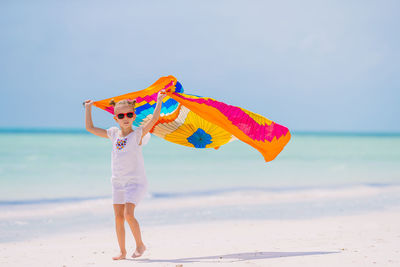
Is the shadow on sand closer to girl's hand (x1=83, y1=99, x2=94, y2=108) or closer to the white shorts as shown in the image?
the white shorts

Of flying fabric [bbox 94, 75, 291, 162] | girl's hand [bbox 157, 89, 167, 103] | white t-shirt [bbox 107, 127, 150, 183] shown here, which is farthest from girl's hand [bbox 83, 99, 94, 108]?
girl's hand [bbox 157, 89, 167, 103]

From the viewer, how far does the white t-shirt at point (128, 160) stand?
4.22 m

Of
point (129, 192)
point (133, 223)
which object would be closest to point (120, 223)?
point (133, 223)

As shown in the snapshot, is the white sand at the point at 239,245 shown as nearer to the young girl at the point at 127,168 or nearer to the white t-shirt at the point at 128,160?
the young girl at the point at 127,168

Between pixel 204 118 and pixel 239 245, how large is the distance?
148 cm

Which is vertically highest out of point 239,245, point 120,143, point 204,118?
point 204,118

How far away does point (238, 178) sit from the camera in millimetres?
12789

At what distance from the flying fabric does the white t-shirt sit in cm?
50

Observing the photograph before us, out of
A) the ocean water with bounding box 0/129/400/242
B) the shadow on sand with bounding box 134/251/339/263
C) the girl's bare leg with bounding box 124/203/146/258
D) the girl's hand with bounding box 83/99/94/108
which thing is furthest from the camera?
the ocean water with bounding box 0/129/400/242

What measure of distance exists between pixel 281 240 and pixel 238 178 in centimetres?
752

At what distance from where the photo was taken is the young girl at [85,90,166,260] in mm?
4199

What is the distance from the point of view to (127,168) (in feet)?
13.8

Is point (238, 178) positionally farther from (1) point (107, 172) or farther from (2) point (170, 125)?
(2) point (170, 125)

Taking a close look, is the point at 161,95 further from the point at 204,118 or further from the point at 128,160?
the point at 128,160
